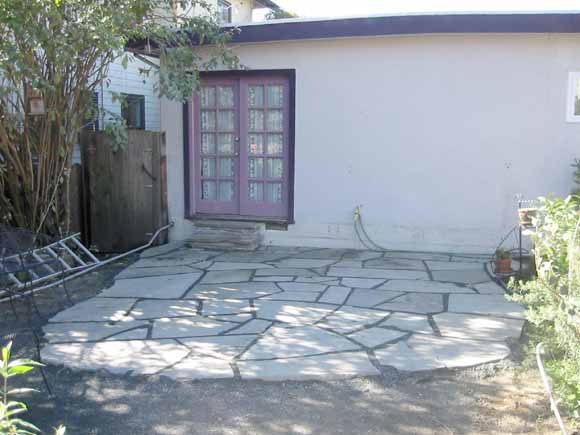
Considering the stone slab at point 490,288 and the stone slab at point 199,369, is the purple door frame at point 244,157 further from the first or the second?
the stone slab at point 199,369

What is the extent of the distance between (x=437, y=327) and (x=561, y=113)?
12.3 feet

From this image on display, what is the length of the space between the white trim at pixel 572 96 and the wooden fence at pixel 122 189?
16.9ft

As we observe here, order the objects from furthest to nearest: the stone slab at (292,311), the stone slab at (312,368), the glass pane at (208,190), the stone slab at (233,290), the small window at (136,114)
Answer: the small window at (136,114) < the glass pane at (208,190) < the stone slab at (233,290) < the stone slab at (292,311) < the stone slab at (312,368)

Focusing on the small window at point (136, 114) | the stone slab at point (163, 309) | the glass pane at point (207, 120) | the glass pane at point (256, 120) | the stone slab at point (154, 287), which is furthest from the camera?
the small window at point (136, 114)

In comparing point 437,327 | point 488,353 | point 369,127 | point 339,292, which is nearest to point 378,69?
point 369,127

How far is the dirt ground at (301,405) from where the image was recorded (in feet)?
10.8

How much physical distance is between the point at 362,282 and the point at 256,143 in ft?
9.40

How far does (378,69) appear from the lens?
765cm

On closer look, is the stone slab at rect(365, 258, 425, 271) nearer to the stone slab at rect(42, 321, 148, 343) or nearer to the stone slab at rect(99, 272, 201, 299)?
the stone slab at rect(99, 272, 201, 299)

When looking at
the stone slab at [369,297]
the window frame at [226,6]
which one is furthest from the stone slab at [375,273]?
the window frame at [226,6]

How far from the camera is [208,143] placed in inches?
336

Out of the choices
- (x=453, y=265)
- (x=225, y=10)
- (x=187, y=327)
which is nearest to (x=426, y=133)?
(x=453, y=265)

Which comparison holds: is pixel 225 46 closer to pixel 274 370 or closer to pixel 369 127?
pixel 369 127

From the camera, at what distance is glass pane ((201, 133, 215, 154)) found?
27.9 feet
